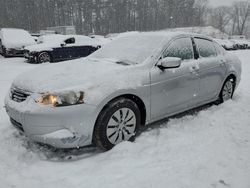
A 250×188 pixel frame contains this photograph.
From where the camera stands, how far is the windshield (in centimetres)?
425

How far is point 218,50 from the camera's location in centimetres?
557

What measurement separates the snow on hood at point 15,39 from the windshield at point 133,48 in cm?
1115

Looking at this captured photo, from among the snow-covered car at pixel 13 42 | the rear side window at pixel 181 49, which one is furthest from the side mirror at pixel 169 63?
the snow-covered car at pixel 13 42

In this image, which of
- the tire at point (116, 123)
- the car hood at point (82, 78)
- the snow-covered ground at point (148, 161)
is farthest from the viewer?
the tire at point (116, 123)

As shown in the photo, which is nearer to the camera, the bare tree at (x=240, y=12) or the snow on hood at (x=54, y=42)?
the snow on hood at (x=54, y=42)

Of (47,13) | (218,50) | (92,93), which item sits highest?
(47,13)

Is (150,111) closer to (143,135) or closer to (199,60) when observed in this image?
(143,135)

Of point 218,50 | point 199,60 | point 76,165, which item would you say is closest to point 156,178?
point 76,165

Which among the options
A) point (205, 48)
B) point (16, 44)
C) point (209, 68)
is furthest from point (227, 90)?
point (16, 44)

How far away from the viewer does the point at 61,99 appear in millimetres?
3281

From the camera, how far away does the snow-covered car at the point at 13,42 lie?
47.9 feet

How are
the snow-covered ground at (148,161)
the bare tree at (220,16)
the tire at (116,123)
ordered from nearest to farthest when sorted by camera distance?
the snow-covered ground at (148,161)
the tire at (116,123)
the bare tree at (220,16)

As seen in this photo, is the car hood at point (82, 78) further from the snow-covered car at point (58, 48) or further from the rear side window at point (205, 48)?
the snow-covered car at point (58, 48)

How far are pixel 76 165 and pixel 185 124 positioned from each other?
204 cm
